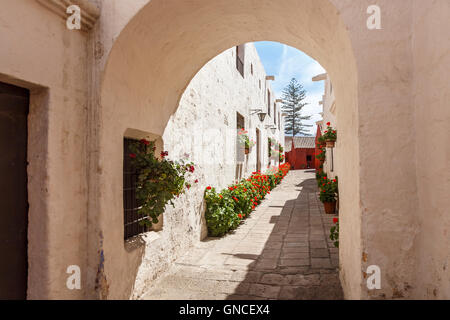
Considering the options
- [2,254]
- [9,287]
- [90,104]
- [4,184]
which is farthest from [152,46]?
[9,287]

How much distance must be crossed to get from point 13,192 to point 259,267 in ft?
10.5

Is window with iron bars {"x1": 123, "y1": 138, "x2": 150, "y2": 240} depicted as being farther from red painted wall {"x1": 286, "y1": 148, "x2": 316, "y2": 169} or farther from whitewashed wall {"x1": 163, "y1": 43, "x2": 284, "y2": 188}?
red painted wall {"x1": 286, "y1": 148, "x2": 316, "y2": 169}

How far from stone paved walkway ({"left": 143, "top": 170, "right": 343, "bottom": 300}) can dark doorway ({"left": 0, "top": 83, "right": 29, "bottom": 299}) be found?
1514 mm

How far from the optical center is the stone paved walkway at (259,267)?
10.9 ft

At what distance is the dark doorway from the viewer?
6.50 feet

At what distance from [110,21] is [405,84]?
94.7 inches

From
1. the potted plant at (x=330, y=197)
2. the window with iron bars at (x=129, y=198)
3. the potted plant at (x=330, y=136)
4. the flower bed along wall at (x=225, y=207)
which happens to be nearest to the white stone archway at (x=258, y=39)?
the window with iron bars at (x=129, y=198)

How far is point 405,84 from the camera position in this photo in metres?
2.01

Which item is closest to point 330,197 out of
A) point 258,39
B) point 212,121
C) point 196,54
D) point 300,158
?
point 212,121

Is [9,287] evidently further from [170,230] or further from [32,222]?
[170,230]

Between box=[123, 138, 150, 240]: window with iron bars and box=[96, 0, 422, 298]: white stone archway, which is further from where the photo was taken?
box=[123, 138, 150, 240]: window with iron bars

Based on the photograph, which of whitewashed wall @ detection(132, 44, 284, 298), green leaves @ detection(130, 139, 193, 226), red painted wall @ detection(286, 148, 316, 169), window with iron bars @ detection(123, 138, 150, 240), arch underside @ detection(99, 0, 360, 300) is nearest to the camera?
arch underside @ detection(99, 0, 360, 300)

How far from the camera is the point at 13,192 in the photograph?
2.05 meters

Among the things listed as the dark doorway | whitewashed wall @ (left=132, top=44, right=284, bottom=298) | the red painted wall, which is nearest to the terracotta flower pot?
whitewashed wall @ (left=132, top=44, right=284, bottom=298)
